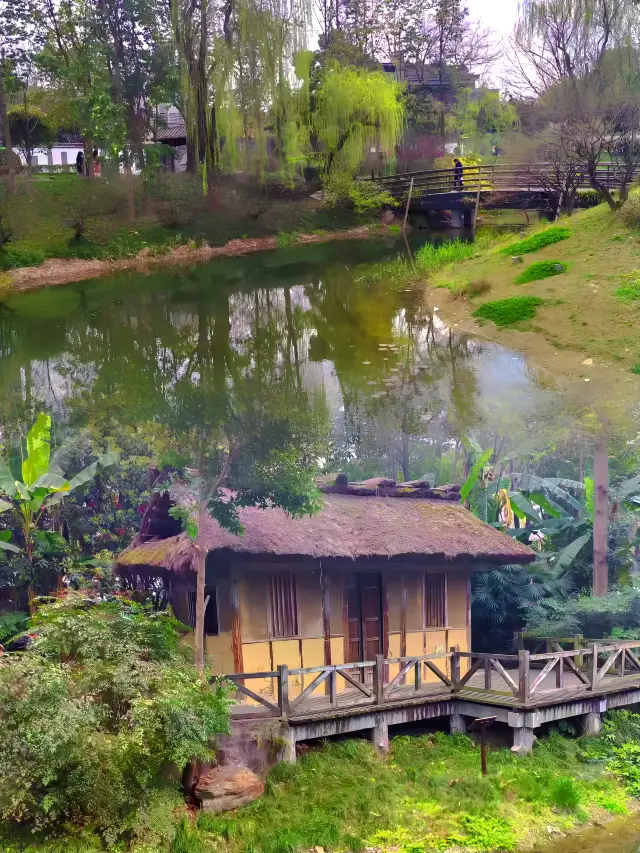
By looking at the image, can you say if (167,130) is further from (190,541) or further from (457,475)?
(190,541)

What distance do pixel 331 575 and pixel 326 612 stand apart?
0.38 m

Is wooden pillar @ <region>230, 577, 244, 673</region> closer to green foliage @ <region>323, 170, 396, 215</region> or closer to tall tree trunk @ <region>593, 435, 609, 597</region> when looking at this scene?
tall tree trunk @ <region>593, 435, 609, 597</region>

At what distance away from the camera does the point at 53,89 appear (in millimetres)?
23750

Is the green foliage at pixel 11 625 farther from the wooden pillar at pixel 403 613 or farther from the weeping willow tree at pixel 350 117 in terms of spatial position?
the weeping willow tree at pixel 350 117

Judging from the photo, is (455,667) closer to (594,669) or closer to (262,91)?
(594,669)

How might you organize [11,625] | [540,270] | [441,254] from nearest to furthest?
[11,625] → [540,270] → [441,254]

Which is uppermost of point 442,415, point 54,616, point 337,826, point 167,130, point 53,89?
point 53,89

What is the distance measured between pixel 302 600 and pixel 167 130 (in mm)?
13008

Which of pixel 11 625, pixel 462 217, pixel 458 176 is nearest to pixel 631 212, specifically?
pixel 462 217

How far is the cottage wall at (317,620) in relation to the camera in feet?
29.3

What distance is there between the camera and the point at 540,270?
1480 centimetres

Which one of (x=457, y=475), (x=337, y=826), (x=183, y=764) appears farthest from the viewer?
(x=457, y=475)

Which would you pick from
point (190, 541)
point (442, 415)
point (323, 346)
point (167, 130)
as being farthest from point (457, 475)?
point (167, 130)

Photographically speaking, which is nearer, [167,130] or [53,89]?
[167,130]
